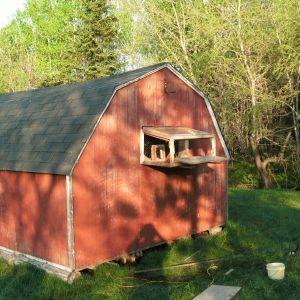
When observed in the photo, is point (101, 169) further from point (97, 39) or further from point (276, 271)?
point (97, 39)

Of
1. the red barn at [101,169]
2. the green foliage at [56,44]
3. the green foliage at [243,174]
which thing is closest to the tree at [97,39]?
the green foliage at [56,44]

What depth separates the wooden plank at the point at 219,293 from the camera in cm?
659

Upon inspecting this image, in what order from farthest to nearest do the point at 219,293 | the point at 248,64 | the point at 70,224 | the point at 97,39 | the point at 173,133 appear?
1. the point at 97,39
2. the point at 248,64
3. the point at 173,133
4. the point at 70,224
5. the point at 219,293

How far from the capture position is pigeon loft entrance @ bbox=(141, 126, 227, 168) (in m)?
8.52

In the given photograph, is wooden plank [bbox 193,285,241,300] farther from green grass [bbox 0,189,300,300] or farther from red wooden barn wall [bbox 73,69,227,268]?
red wooden barn wall [bbox 73,69,227,268]

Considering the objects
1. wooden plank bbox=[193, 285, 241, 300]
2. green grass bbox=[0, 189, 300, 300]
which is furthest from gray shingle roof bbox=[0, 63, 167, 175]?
wooden plank bbox=[193, 285, 241, 300]

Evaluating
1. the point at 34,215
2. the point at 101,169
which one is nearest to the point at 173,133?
the point at 101,169

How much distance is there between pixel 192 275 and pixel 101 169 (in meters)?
2.65

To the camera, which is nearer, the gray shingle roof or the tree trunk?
the gray shingle roof

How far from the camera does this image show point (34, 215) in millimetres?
8398

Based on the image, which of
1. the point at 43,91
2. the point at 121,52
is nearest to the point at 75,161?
the point at 43,91

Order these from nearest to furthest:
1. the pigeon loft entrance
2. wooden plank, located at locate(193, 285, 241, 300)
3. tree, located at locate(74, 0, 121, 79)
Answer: wooden plank, located at locate(193, 285, 241, 300), the pigeon loft entrance, tree, located at locate(74, 0, 121, 79)

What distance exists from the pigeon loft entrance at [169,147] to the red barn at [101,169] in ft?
0.08

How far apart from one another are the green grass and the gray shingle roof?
2011 mm
